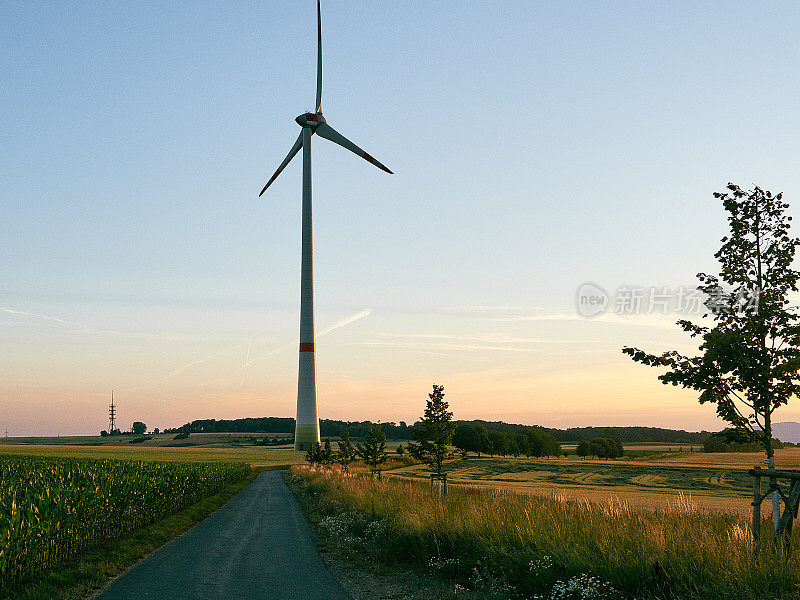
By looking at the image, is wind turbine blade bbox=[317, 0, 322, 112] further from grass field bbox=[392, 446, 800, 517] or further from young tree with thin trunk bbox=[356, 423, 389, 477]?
grass field bbox=[392, 446, 800, 517]

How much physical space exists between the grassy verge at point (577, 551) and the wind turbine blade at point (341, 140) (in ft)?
214

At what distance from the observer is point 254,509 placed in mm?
32625

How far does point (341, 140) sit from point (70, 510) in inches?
2812

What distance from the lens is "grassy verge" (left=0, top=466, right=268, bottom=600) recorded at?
41.7 ft

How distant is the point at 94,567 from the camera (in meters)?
15.4

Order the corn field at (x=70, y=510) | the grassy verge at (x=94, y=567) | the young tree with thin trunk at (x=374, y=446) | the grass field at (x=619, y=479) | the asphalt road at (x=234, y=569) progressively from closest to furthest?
the asphalt road at (x=234, y=569) < the grassy verge at (x=94, y=567) < the corn field at (x=70, y=510) < the grass field at (x=619, y=479) < the young tree with thin trunk at (x=374, y=446)

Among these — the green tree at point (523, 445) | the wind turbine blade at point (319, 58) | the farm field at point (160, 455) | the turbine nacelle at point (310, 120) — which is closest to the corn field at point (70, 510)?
the turbine nacelle at point (310, 120)

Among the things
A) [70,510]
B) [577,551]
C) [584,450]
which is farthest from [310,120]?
[584,450]

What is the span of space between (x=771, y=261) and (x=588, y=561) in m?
7.03

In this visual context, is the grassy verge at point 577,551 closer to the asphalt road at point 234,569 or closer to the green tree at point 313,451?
the asphalt road at point 234,569

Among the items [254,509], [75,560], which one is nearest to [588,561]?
[75,560]

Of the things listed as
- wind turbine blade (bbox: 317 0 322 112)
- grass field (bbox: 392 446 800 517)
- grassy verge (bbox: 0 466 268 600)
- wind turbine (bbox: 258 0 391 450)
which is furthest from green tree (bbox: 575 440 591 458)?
grassy verge (bbox: 0 466 268 600)

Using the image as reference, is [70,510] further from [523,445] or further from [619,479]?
[523,445]

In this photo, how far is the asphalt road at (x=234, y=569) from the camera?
12.5 m
